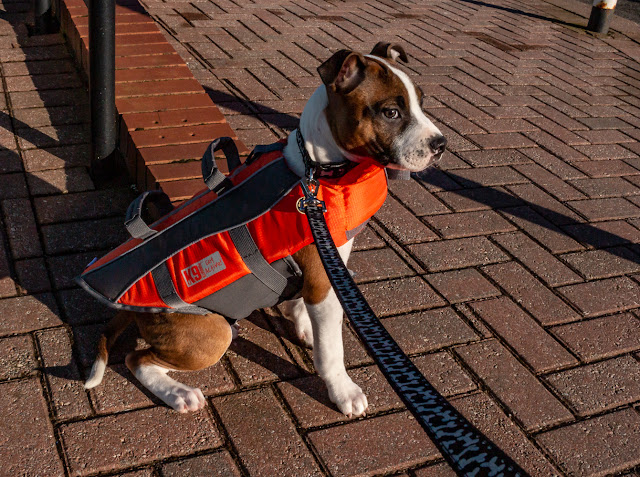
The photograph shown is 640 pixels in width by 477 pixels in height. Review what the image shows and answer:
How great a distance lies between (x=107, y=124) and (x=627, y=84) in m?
5.06

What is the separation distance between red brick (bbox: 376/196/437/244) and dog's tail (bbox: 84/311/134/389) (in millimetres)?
1649

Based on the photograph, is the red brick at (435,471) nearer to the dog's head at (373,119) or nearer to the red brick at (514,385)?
the red brick at (514,385)

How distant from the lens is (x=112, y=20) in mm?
3688

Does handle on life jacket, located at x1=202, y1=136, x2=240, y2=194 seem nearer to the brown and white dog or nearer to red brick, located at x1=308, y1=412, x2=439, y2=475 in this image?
the brown and white dog

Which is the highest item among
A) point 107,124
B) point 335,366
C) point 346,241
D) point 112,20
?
point 112,20

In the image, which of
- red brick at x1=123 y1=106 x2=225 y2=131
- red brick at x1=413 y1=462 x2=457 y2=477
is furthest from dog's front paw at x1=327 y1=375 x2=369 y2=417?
red brick at x1=123 y1=106 x2=225 y2=131

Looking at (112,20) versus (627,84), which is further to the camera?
(627,84)

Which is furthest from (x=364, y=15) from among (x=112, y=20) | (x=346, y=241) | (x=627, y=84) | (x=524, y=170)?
(x=346, y=241)

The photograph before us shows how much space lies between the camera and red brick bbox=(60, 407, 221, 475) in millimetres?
2348

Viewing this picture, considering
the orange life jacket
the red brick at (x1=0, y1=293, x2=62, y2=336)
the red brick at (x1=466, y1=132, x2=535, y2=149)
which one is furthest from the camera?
the red brick at (x1=466, y1=132, x2=535, y2=149)

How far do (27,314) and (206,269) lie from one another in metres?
0.97

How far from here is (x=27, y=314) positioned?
9.70ft

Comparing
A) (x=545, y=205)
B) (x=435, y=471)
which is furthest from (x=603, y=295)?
(x=435, y=471)

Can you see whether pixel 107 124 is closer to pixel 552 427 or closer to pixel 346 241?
pixel 346 241
